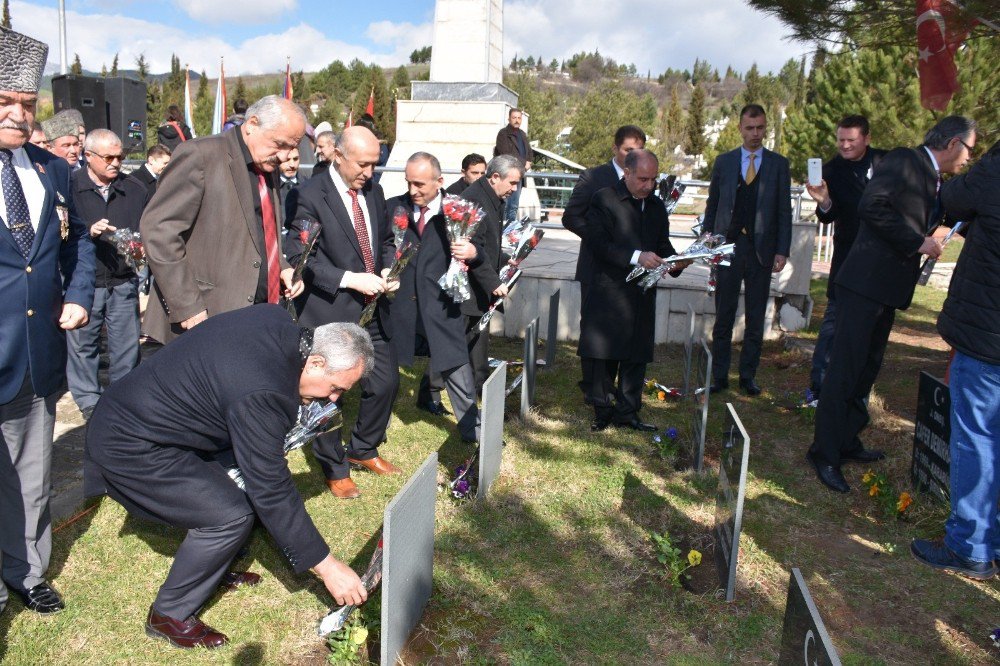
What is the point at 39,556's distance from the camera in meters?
3.24

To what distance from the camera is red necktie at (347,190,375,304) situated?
436 cm

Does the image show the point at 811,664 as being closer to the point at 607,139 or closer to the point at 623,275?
the point at 623,275

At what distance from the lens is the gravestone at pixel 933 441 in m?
4.11

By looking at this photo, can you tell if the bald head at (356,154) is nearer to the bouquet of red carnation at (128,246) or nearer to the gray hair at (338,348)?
the gray hair at (338,348)

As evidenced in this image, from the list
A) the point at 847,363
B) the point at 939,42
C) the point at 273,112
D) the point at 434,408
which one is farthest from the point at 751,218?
the point at 273,112

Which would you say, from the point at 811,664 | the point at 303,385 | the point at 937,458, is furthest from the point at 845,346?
the point at 303,385

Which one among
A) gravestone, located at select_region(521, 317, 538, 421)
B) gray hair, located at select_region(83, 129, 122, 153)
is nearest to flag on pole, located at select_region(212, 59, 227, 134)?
gray hair, located at select_region(83, 129, 122, 153)

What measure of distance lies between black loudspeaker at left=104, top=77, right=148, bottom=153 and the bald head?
8.06 m

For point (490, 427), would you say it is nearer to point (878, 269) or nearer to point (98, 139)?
point (878, 269)

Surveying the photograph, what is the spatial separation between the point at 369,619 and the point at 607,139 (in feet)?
91.0

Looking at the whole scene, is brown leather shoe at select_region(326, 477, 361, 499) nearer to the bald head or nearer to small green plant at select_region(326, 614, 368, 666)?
small green plant at select_region(326, 614, 368, 666)

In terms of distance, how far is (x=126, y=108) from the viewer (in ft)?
35.9

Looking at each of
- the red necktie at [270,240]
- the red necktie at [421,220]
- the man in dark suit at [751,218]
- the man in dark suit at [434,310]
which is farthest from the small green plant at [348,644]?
the man in dark suit at [751,218]

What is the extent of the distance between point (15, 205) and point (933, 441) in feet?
15.5
